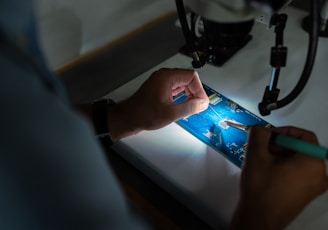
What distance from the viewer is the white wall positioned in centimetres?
99

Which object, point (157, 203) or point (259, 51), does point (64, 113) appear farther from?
point (259, 51)

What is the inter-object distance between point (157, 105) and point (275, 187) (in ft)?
0.98

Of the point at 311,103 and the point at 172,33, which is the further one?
the point at 172,33

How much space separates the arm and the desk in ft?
0.07

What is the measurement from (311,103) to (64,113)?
0.62 metres

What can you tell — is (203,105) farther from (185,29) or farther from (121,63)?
(121,63)

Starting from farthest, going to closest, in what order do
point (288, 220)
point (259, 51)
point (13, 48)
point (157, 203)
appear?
point (259, 51)
point (157, 203)
point (288, 220)
point (13, 48)

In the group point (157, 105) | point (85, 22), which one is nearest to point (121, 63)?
point (85, 22)

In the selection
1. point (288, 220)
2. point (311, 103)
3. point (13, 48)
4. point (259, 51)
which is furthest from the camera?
point (259, 51)

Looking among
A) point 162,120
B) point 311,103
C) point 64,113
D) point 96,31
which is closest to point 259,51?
point 311,103

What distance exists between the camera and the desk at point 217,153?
2.11 ft

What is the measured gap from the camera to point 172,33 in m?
1.11

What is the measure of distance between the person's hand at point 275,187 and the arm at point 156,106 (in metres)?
0.22

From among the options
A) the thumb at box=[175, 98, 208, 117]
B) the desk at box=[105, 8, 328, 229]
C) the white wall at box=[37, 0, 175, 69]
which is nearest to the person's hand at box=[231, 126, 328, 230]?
the desk at box=[105, 8, 328, 229]
